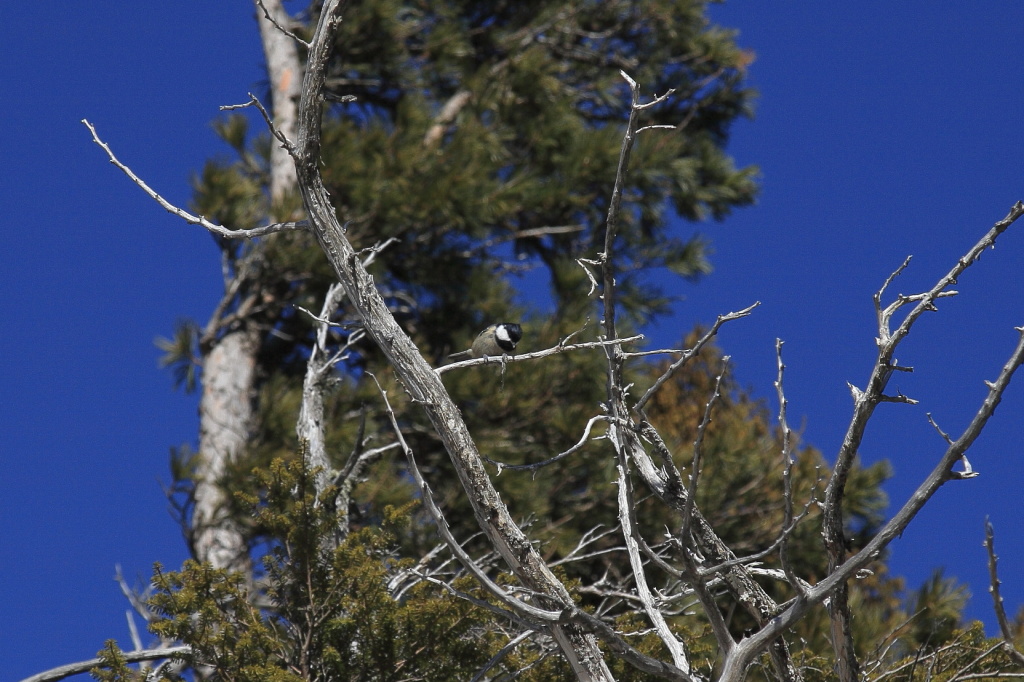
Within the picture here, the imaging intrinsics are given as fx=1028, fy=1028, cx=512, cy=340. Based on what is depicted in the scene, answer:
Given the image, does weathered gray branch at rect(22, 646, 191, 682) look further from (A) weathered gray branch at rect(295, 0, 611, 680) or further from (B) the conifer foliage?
(A) weathered gray branch at rect(295, 0, 611, 680)

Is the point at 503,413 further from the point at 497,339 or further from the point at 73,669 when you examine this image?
the point at 73,669

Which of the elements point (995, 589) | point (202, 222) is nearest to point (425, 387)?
point (202, 222)

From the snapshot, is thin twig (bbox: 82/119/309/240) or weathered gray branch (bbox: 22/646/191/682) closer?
thin twig (bbox: 82/119/309/240)

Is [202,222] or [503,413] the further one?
[503,413]

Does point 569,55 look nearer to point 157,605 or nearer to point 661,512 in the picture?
point 661,512

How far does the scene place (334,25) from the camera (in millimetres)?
2857

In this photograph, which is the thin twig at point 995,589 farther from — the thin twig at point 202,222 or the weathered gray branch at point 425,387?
the thin twig at point 202,222

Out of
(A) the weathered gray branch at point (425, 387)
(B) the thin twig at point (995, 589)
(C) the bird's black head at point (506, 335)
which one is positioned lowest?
(B) the thin twig at point (995, 589)

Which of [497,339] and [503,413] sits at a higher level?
[503,413]

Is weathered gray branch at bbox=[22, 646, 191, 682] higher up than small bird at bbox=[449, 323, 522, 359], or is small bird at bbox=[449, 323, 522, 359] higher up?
small bird at bbox=[449, 323, 522, 359]

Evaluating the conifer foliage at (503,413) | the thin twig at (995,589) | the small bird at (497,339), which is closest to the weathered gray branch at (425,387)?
the conifer foliage at (503,413)

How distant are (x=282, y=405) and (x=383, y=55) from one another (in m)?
3.62

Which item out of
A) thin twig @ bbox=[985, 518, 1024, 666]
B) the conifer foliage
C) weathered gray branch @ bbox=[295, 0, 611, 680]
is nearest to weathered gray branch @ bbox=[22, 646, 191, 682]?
the conifer foliage

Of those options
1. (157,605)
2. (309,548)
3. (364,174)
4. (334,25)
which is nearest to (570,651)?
(309,548)
